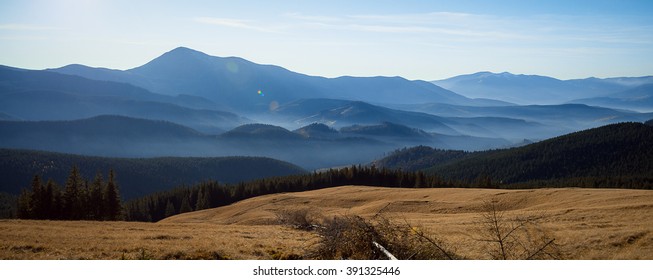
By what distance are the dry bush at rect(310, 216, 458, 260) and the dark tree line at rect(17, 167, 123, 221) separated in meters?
53.8

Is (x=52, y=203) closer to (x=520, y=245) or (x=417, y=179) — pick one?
(x=520, y=245)

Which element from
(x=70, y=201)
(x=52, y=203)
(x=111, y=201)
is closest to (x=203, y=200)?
(x=111, y=201)

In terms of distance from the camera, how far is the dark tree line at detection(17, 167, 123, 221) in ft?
195

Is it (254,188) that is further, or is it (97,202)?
(254,188)

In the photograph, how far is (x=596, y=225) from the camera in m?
23.6

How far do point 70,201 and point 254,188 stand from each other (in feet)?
173

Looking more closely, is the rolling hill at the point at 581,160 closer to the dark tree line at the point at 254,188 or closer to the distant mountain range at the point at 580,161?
the distant mountain range at the point at 580,161

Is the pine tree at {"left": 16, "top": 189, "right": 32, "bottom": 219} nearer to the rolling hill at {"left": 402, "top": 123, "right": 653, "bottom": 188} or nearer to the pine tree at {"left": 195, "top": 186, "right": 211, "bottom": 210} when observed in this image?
the pine tree at {"left": 195, "top": 186, "right": 211, "bottom": 210}

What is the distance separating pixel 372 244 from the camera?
17.3 m

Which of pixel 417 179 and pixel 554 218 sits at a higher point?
pixel 554 218

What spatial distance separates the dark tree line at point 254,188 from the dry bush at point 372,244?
8421cm

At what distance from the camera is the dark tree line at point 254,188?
342ft

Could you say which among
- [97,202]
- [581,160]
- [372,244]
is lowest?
[97,202]
